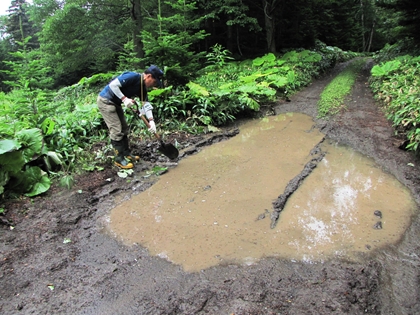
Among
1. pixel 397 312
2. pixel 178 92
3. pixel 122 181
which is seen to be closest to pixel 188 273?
pixel 397 312

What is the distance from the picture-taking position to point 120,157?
5.18 metres

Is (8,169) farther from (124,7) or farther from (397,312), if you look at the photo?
(124,7)

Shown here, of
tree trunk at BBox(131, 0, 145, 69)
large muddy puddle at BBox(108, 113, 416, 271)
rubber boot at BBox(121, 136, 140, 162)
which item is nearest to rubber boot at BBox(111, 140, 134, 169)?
rubber boot at BBox(121, 136, 140, 162)

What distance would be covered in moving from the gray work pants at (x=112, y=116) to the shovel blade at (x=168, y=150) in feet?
2.41

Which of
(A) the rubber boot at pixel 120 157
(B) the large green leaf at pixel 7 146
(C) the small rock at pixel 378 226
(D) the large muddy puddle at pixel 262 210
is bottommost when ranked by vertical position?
(C) the small rock at pixel 378 226

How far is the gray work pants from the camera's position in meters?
4.91

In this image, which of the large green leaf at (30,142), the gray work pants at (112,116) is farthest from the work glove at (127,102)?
the large green leaf at (30,142)

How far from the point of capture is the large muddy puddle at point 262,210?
309cm

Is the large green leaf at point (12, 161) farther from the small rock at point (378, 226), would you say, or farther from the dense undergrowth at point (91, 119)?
the small rock at point (378, 226)

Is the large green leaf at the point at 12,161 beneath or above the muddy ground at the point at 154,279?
above

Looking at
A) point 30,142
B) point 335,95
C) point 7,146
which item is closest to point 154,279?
point 7,146

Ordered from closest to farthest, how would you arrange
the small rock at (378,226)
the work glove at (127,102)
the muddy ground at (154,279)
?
the muddy ground at (154,279) → the small rock at (378,226) → the work glove at (127,102)

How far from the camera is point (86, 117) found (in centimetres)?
621

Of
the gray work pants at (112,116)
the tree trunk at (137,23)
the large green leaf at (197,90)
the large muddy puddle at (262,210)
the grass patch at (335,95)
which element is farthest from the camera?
the tree trunk at (137,23)
